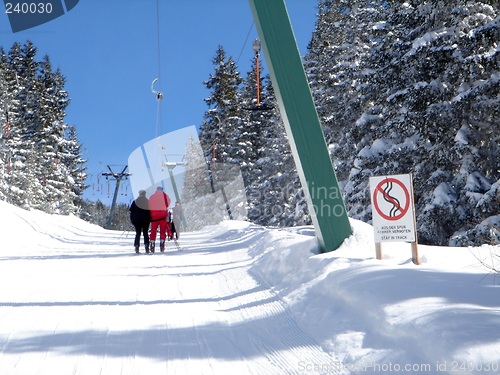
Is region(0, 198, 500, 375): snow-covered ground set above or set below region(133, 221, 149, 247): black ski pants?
below

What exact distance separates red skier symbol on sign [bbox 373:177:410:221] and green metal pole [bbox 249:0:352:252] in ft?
4.31

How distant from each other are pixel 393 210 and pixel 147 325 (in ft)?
13.1

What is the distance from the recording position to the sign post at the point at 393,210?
692cm

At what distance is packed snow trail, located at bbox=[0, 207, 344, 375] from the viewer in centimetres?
389

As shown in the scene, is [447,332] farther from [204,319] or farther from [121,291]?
[121,291]

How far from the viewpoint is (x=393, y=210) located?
705 cm

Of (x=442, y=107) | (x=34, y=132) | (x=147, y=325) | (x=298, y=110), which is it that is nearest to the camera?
(x=147, y=325)

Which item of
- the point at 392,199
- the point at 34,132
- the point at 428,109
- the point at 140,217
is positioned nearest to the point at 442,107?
the point at 428,109

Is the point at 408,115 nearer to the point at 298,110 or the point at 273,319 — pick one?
the point at 298,110

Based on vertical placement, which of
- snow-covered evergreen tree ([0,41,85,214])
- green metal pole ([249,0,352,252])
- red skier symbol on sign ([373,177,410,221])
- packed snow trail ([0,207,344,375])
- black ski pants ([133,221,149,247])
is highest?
snow-covered evergreen tree ([0,41,85,214])

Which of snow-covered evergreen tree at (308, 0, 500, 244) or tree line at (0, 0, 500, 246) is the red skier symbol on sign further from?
Result: snow-covered evergreen tree at (308, 0, 500, 244)

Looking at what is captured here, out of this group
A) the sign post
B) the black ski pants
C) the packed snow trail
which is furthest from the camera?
the black ski pants

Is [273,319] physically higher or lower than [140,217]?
lower

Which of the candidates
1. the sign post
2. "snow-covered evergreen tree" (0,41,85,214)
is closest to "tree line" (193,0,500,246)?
the sign post
